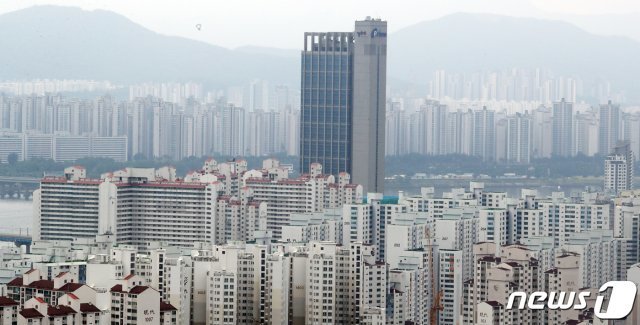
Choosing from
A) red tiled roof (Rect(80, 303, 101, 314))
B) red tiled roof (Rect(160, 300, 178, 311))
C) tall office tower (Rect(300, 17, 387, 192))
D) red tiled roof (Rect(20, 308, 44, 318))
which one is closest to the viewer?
red tiled roof (Rect(20, 308, 44, 318))

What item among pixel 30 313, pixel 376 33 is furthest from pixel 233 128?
pixel 30 313

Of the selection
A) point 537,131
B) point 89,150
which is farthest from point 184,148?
point 537,131

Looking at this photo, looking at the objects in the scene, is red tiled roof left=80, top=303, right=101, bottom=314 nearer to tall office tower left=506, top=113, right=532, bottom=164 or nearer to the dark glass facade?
the dark glass facade

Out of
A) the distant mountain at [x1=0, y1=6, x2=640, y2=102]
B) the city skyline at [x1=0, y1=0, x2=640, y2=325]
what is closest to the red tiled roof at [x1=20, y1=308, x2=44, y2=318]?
the city skyline at [x1=0, y1=0, x2=640, y2=325]

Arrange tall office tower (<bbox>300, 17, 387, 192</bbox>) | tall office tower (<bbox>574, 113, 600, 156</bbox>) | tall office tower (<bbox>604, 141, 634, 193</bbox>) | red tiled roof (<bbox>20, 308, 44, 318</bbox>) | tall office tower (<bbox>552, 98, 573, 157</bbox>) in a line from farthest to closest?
tall office tower (<bbox>552, 98, 573, 157</bbox>) → tall office tower (<bbox>574, 113, 600, 156</bbox>) → tall office tower (<bbox>300, 17, 387, 192</bbox>) → tall office tower (<bbox>604, 141, 634, 193</bbox>) → red tiled roof (<bbox>20, 308, 44, 318</bbox>)

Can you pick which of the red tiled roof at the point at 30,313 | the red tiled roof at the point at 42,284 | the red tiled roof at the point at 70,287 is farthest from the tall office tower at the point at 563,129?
the red tiled roof at the point at 30,313

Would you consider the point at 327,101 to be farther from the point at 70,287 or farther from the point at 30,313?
the point at 30,313
